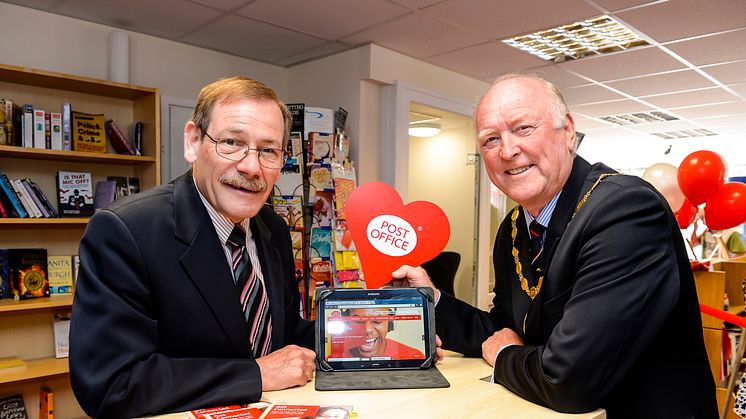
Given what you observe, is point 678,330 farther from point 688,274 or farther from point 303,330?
point 303,330

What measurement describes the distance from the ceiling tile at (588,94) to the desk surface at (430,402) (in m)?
4.75

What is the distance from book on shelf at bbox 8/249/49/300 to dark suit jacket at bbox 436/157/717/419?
122 inches

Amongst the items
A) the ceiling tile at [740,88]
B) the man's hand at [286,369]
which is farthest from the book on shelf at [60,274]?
the ceiling tile at [740,88]

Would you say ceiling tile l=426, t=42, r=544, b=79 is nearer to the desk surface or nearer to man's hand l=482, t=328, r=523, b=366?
man's hand l=482, t=328, r=523, b=366

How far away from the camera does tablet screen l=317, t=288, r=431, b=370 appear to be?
4.01 ft

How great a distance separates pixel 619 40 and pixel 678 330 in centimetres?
342

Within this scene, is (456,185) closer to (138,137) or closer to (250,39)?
(250,39)

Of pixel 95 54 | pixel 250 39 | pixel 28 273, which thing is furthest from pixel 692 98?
pixel 28 273

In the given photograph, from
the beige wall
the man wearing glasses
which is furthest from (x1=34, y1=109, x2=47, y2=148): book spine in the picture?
the beige wall

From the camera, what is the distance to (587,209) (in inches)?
46.2

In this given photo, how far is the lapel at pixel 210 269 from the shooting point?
1180mm

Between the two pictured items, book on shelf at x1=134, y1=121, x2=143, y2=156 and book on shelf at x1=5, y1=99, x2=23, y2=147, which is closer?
book on shelf at x1=5, y1=99, x2=23, y2=147

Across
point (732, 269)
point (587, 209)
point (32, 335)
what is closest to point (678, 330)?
point (587, 209)

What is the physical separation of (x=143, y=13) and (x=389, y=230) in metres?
2.91
